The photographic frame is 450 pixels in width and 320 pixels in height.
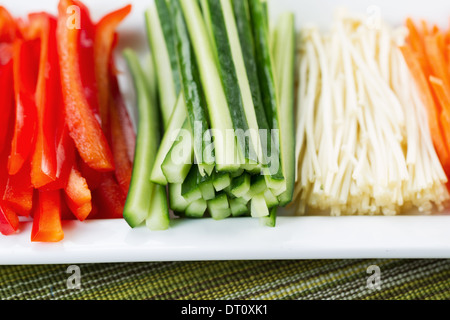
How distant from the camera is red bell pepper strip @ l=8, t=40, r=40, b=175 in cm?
184

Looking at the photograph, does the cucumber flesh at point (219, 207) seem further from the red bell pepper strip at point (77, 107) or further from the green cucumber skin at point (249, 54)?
the red bell pepper strip at point (77, 107)

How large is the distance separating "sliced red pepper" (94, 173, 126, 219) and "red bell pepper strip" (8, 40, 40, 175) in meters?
0.28

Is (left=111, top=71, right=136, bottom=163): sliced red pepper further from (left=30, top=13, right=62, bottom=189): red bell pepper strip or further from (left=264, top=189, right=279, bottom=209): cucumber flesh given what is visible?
(left=264, top=189, right=279, bottom=209): cucumber flesh

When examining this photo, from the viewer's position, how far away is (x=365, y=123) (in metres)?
2.09

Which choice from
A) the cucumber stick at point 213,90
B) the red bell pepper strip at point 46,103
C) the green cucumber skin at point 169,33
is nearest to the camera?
the cucumber stick at point 213,90

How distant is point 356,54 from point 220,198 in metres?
0.87

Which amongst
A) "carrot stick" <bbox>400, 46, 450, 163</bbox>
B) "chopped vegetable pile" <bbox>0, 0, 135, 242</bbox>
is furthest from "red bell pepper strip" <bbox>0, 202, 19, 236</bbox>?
"carrot stick" <bbox>400, 46, 450, 163</bbox>

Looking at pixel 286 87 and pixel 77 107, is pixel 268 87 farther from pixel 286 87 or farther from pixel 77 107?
pixel 77 107

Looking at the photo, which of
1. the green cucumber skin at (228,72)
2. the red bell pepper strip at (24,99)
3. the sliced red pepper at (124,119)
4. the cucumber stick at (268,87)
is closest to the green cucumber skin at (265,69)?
the cucumber stick at (268,87)

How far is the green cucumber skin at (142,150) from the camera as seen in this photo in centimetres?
182

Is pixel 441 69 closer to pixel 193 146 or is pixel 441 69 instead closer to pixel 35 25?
pixel 193 146
